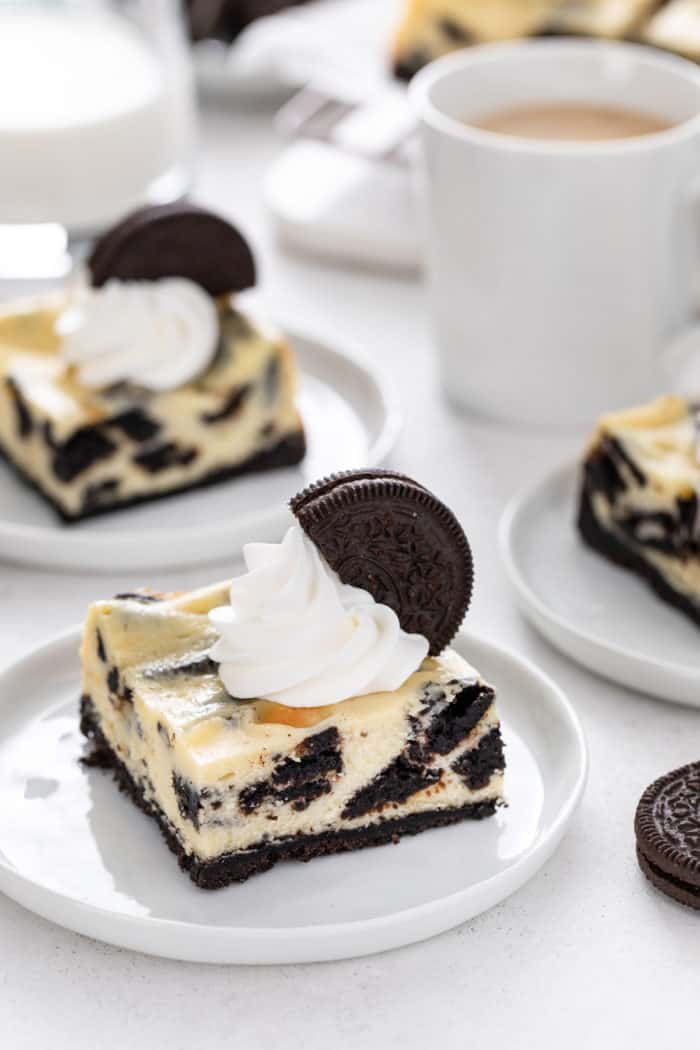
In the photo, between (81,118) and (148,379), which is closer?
(148,379)

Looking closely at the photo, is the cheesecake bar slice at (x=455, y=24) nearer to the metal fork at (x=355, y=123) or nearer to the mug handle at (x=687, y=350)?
the metal fork at (x=355, y=123)

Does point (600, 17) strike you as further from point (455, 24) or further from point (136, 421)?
point (136, 421)

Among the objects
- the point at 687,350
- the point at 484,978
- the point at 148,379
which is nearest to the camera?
the point at 484,978

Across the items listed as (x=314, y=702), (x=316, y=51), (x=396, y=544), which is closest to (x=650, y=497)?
(x=396, y=544)

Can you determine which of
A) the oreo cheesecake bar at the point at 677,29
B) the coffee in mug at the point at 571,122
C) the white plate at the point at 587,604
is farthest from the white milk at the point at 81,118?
the white plate at the point at 587,604

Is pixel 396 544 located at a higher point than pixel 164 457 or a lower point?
higher

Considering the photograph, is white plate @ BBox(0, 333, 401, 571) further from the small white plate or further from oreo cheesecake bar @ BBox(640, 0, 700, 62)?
oreo cheesecake bar @ BBox(640, 0, 700, 62)

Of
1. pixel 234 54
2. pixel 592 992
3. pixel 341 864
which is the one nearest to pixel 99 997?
pixel 341 864

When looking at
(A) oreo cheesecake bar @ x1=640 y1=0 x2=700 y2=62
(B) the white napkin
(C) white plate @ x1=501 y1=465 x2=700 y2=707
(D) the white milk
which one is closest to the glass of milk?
(D) the white milk
